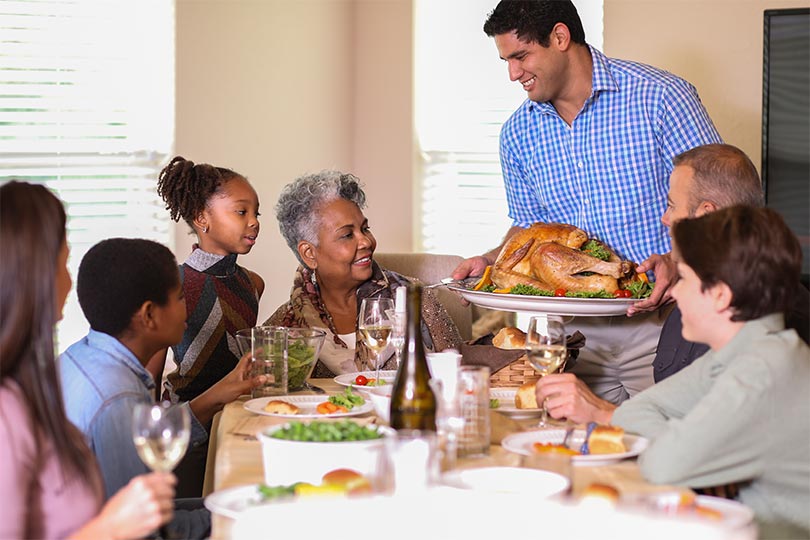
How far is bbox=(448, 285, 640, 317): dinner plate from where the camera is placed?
8.03ft

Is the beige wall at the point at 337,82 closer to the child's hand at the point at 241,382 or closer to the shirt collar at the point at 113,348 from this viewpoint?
the child's hand at the point at 241,382

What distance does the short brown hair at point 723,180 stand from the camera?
2.25m

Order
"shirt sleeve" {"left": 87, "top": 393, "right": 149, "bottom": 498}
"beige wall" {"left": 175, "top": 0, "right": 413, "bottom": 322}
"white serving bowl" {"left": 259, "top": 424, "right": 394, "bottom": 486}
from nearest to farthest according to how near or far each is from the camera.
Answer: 1. "white serving bowl" {"left": 259, "top": 424, "right": 394, "bottom": 486}
2. "shirt sleeve" {"left": 87, "top": 393, "right": 149, "bottom": 498}
3. "beige wall" {"left": 175, "top": 0, "right": 413, "bottom": 322}

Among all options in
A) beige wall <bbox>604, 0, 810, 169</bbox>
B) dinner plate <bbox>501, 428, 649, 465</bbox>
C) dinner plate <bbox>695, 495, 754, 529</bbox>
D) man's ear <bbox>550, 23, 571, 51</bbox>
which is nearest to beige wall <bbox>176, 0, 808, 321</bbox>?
beige wall <bbox>604, 0, 810, 169</bbox>

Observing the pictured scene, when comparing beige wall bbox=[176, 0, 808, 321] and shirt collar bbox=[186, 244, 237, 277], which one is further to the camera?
beige wall bbox=[176, 0, 808, 321]

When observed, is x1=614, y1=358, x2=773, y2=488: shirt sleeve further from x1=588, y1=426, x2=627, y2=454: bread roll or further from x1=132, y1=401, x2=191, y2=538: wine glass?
x1=132, y1=401, x2=191, y2=538: wine glass

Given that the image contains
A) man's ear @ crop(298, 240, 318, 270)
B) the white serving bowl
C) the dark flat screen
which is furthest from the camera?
the dark flat screen

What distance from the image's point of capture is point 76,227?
4152 mm

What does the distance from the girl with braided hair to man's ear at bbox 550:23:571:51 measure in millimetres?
1079

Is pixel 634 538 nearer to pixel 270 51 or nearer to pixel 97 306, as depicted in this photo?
pixel 97 306

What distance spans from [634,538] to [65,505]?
0.80 m

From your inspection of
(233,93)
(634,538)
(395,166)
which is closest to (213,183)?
(233,93)

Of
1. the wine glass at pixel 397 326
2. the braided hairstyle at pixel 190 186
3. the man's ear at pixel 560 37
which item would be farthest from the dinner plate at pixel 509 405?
the braided hairstyle at pixel 190 186

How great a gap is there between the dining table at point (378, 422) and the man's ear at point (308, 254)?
1041 millimetres
